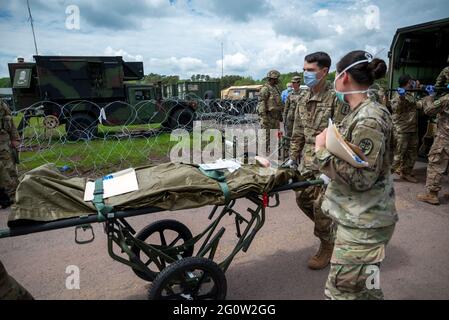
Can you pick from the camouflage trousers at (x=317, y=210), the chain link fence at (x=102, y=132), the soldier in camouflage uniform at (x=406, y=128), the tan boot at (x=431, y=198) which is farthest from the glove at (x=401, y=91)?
the camouflage trousers at (x=317, y=210)

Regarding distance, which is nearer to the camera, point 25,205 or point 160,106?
point 25,205

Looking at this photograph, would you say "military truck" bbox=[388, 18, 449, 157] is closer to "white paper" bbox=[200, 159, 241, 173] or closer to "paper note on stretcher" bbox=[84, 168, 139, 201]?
"white paper" bbox=[200, 159, 241, 173]

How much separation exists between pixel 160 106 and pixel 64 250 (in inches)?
364

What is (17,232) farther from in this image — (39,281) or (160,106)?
(160,106)

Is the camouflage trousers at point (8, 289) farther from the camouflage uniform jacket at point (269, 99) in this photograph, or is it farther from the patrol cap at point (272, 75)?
the patrol cap at point (272, 75)

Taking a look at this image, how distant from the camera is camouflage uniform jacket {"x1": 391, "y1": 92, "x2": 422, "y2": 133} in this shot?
5.96 m

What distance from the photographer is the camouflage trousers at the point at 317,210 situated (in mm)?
3113

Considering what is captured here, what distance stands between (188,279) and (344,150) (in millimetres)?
1457

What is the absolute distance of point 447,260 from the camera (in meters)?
3.32

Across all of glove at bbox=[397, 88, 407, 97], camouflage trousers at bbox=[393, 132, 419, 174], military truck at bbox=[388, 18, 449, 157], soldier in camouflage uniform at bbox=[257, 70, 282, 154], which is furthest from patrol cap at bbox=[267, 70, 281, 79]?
camouflage trousers at bbox=[393, 132, 419, 174]

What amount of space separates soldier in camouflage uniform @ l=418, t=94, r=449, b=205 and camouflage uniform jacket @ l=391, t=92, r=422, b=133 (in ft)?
3.13

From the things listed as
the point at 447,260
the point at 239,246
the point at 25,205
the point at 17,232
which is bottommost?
the point at 447,260

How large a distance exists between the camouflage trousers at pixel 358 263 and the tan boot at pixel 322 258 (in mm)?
1133
